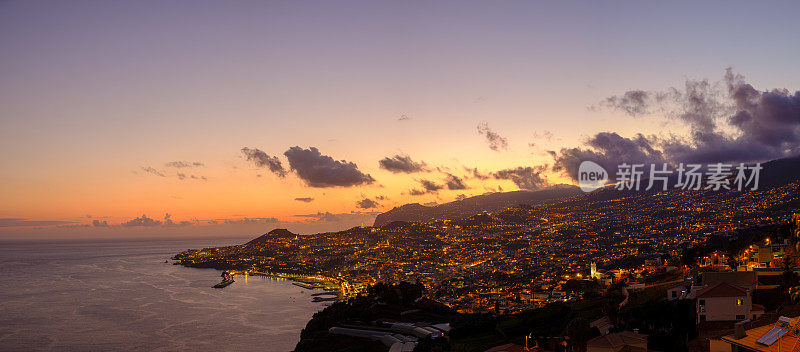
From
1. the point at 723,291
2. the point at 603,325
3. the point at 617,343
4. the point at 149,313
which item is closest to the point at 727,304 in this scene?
the point at 723,291

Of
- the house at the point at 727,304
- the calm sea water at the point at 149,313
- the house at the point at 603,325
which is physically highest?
the house at the point at 727,304

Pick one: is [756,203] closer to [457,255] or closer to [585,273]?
[457,255]

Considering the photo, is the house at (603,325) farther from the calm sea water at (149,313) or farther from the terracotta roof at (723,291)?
the calm sea water at (149,313)

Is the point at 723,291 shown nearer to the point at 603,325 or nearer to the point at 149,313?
the point at 603,325

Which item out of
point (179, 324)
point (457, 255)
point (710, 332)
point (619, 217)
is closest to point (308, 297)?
point (179, 324)

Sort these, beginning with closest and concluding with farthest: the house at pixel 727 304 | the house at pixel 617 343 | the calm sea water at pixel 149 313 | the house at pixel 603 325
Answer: the house at pixel 617 343 < the house at pixel 727 304 < the house at pixel 603 325 < the calm sea water at pixel 149 313

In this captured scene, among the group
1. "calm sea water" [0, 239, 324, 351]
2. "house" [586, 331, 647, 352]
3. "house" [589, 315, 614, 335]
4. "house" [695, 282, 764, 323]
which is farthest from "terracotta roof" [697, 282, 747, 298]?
"calm sea water" [0, 239, 324, 351]

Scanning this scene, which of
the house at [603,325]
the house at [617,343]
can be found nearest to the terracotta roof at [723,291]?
the house at [617,343]

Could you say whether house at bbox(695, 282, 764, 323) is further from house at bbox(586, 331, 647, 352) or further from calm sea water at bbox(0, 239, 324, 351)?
calm sea water at bbox(0, 239, 324, 351)
